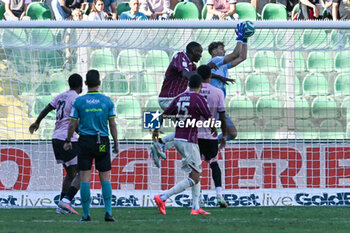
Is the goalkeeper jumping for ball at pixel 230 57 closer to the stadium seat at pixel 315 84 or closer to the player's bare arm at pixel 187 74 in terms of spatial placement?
the player's bare arm at pixel 187 74

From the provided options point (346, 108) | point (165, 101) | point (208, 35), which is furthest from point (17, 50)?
point (346, 108)

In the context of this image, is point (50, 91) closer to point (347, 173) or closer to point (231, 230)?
point (347, 173)

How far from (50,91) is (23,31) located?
991 mm

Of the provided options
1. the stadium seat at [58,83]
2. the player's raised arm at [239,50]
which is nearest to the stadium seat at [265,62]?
the player's raised arm at [239,50]

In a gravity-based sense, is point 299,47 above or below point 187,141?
above

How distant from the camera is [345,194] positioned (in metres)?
11.2

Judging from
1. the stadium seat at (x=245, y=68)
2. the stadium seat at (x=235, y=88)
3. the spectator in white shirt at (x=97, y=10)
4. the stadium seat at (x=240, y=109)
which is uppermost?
the spectator in white shirt at (x=97, y=10)

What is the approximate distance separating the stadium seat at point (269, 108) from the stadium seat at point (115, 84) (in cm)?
206

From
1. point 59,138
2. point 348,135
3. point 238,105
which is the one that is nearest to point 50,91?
point 59,138

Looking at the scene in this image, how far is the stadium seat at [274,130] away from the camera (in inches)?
456

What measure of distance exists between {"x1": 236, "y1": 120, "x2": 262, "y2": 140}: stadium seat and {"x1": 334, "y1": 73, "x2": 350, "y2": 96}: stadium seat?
4.90ft

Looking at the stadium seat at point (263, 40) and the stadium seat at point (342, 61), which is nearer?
the stadium seat at point (263, 40)

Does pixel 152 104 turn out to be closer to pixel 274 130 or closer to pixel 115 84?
pixel 115 84

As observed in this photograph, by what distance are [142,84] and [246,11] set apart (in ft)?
14.0
